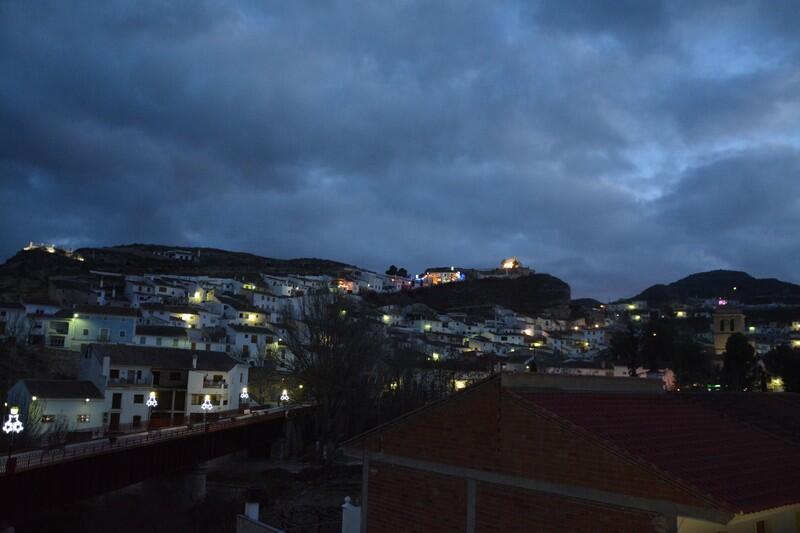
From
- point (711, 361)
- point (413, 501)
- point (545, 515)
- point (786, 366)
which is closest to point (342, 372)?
point (413, 501)

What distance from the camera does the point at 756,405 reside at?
18.0 meters

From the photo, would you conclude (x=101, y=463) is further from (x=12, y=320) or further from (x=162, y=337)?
(x=12, y=320)

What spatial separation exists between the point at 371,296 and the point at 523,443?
382ft

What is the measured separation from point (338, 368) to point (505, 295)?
117 meters

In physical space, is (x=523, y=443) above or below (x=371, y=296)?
below

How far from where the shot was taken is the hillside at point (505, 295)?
480 feet

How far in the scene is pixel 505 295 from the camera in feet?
508

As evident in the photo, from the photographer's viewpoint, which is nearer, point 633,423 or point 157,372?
point 633,423

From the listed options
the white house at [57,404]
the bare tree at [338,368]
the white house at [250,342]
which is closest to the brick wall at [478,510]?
the bare tree at [338,368]

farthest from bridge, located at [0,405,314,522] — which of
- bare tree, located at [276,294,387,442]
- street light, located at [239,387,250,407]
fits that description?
street light, located at [239,387,250,407]

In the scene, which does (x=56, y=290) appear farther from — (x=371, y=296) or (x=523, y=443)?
(x=523, y=443)

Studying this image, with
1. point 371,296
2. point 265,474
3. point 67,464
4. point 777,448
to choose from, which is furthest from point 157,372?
point 371,296

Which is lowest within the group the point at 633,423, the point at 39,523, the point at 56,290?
the point at 39,523

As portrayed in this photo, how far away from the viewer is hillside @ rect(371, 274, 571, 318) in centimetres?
14625
